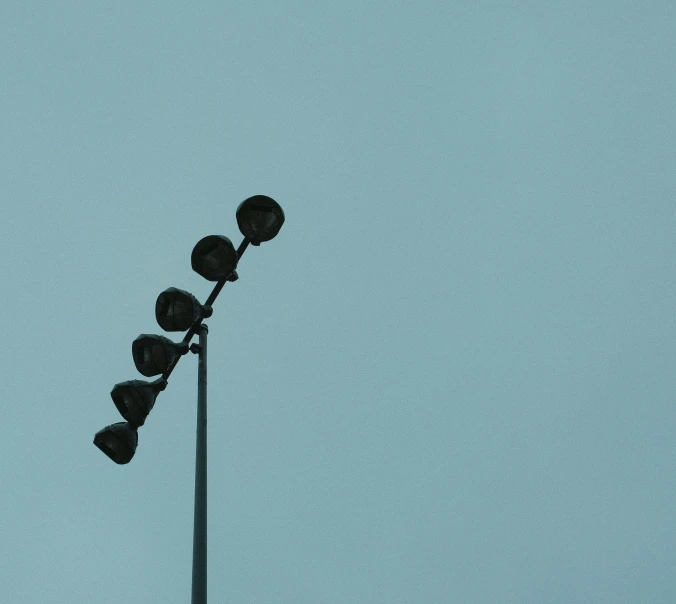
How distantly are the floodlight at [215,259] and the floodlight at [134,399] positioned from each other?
4.11ft

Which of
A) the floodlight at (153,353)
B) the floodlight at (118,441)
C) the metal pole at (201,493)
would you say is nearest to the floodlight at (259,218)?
the metal pole at (201,493)

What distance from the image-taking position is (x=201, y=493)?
7148 mm

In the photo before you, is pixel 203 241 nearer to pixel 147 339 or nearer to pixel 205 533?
pixel 147 339

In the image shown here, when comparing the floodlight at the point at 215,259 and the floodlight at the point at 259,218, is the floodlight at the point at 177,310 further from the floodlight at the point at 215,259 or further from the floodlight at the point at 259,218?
the floodlight at the point at 259,218

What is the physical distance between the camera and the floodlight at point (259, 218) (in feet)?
28.5

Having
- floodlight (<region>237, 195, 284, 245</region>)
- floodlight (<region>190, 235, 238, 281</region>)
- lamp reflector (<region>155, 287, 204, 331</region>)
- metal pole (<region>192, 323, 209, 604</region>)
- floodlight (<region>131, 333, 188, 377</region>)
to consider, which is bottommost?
metal pole (<region>192, 323, 209, 604</region>)

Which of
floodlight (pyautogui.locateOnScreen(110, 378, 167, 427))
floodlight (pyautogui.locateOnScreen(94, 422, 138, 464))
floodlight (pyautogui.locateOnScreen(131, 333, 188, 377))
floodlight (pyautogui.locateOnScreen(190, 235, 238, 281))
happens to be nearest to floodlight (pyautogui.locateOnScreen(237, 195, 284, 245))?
floodlight (pyautogui.locateOnScreen(190, 235, 238, 281))

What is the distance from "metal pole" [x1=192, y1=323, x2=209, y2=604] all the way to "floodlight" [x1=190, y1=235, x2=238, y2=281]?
1.76ft

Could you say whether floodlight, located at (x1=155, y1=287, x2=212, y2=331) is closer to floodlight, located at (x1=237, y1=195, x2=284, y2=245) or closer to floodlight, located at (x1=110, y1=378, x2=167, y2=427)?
floodlight, located at (x1=110, y1=378, x2=167, y2=427)

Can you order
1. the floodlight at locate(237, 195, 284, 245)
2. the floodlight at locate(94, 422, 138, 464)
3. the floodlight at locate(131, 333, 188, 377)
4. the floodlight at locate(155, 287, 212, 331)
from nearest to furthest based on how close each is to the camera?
the floodlight at locate(94, 422, 138, 464) < the floodlight at locate(131, 333, 188, 377) < the floodlight at locate(155, 287, 212, 331) < the floodlight at locate(237, 195, 284, 245)

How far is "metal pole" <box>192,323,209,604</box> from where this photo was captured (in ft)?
21.4

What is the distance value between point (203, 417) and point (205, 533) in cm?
118

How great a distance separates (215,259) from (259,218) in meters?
0.62

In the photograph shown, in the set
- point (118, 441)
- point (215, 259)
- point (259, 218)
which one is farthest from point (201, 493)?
point (259, 218)
